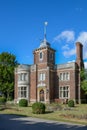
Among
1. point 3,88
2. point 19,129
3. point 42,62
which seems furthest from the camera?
point 3,88

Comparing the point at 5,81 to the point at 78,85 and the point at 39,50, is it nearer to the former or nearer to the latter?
the point at 39,50

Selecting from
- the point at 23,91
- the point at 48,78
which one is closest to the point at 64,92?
Answer: the point at 48,78

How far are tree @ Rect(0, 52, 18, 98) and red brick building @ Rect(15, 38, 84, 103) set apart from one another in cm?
716

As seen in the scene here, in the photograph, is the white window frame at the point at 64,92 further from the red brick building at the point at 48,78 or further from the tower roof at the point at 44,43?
the tower roof at the point at 44,43

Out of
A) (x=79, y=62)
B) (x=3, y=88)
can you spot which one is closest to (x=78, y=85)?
(x=79, y=62)

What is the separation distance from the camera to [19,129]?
1745 centimetres

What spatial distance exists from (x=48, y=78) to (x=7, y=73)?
15.1m

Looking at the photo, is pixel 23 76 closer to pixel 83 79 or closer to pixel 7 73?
pixel 7 73

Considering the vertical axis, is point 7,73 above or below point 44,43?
below

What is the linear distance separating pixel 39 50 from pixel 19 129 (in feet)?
132

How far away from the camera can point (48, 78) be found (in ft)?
177

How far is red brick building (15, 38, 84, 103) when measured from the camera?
52.5 meters

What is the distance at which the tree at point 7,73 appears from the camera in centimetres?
6506

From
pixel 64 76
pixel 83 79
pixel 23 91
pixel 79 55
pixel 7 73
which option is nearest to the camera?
pixel 83 79
